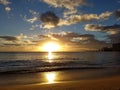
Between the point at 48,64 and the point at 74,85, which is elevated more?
the point at 48,64

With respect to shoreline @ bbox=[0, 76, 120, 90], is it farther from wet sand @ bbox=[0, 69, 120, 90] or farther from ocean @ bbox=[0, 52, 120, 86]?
ocean @ bbox=[0, 52, 120, 86]

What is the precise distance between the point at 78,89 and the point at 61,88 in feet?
3.93

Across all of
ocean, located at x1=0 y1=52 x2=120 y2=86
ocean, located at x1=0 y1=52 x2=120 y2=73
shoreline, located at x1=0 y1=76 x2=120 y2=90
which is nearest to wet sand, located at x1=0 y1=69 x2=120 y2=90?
shoreline, located at x1=0 y1=76 x2=120 y2=90

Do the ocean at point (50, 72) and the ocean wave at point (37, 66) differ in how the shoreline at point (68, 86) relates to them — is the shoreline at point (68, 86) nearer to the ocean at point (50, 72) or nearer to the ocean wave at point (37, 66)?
the ocean at point (50, 72)

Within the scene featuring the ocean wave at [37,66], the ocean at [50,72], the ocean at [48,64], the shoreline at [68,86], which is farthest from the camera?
the ocean at [48,64]

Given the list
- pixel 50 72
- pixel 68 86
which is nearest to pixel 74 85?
pixel 68 86

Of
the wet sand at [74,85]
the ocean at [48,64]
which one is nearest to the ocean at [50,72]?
the ocean at [48,64]

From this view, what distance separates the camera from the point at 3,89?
14.4 m

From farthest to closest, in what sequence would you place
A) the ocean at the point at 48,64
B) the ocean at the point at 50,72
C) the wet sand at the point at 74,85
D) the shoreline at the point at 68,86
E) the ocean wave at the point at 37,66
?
the ocean at the point at 48,64 → the ocean wave at the point at 37,66 → the ocean at the point at 50,72 → the wet sand at the point at 74,85 → the shoreline at the point at 68,86

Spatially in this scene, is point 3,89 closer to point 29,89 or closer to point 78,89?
point 29,89

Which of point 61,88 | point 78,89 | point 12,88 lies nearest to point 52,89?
point 61,88

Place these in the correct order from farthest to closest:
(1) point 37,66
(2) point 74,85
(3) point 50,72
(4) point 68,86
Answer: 1. (1) point 37,66
2. (3) point 50,72
3. (2) point 74,85
4. (4) point 68,86

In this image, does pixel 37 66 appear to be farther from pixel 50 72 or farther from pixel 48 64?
pixel 50 72

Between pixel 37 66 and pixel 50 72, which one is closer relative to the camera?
pixel 50 72
